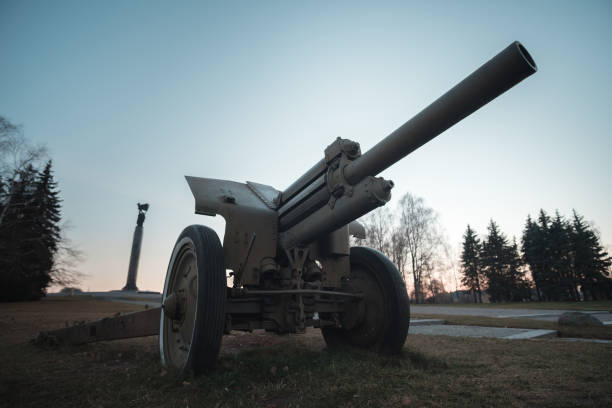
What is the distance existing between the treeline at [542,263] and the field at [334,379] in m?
38.6

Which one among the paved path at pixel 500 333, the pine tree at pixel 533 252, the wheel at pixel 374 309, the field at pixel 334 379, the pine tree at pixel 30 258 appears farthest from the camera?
the pine tree at pixel 533 252

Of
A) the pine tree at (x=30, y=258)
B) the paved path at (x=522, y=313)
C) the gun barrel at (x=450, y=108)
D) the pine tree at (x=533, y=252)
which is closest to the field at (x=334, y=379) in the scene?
the gun barrel at (x=450, y=108)

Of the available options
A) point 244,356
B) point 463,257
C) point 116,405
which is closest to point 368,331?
point 244,356

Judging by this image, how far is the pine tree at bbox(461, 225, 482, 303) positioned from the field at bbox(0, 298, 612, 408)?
4201 cm

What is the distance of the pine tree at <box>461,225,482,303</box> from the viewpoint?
41906 mm

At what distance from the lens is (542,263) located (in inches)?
1451

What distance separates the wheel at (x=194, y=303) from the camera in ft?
9.23

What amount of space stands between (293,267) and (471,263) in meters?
44.3

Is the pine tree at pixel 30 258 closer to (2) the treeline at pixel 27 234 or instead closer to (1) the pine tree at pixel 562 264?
(2) the treeline at pixel 27 234

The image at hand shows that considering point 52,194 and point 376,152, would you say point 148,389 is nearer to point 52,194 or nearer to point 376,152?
point 376,152

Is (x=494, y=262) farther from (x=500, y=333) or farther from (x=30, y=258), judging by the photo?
(x=30, y=258)

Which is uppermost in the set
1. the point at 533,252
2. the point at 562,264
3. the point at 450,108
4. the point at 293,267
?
the point at 533,252

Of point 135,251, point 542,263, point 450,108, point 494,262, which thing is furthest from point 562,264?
point 135,251

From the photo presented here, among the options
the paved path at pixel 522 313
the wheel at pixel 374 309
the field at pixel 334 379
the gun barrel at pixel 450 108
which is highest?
the gun barrel at pixel 450 108
